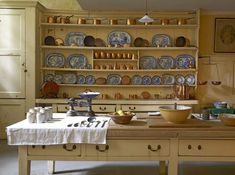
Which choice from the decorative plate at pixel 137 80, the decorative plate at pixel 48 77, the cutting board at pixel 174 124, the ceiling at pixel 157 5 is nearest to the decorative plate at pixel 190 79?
the decorative plate at pixel 137 80

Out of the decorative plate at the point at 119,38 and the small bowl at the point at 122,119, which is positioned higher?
the decorative plate at the point at 119,38

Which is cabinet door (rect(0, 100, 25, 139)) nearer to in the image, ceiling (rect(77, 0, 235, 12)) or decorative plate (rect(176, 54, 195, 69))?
ceiling (rect(77, 0, 235, 12))

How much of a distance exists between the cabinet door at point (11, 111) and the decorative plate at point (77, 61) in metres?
1.12

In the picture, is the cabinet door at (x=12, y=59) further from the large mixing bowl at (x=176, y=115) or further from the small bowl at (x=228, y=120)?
the small bowl at (x=228, y=120)

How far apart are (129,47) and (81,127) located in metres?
3.18

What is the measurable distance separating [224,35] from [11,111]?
3.97 meters

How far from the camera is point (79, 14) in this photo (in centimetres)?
591

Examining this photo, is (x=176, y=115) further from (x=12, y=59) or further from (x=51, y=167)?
(x=12, y=59)

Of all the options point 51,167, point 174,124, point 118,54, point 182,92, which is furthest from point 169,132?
point 118,54

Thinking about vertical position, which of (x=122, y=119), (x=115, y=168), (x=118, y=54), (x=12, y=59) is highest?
(x=118, y=54)

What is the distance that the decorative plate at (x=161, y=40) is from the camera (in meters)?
5.88

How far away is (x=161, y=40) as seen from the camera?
590 centimetres

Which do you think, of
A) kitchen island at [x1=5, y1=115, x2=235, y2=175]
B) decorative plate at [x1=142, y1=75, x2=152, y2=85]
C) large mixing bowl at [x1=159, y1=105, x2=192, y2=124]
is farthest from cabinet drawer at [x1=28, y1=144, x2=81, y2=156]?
decorative plate at [x1=142, y1=75, x2=152, y2=85]

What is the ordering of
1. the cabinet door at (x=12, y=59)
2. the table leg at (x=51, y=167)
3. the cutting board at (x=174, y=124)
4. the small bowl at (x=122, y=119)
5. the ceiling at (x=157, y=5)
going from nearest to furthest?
the cutting board at (x=174, y=124) → the small bowl at (x=122, y=119) → the table leg at (x=51, y=167) → the ceiling at (x=157, y=5) → the cabinet door at (x=12, y=59)
